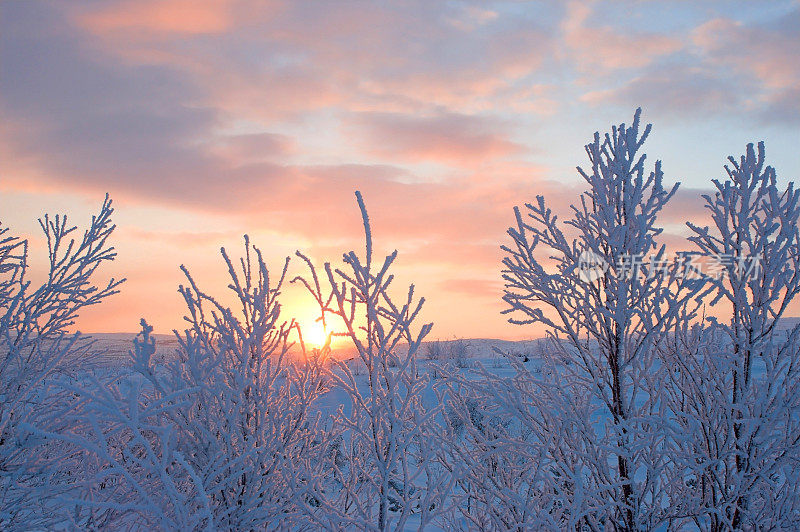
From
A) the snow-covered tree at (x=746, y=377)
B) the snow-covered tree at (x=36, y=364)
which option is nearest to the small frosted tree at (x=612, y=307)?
the snow-covered tree at (x=746, y=377)

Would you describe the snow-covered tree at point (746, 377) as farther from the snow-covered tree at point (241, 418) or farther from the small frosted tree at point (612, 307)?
the snow-covered tree at point (241, 418)

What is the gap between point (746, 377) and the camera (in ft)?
13.9

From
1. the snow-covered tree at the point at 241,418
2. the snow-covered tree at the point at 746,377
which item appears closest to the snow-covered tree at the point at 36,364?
the snow-covered tree at the point at 241,418

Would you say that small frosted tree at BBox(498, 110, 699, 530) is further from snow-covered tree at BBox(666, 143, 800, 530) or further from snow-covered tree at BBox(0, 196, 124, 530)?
snow-covered tree at BBox(0, 196, 124, 530)

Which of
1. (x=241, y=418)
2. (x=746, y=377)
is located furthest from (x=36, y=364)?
(x=746, y=377)

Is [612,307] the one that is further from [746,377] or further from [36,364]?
[36,364]

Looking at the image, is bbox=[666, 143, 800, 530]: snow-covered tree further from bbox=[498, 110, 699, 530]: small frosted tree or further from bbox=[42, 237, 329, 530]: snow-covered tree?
bbox=[42, 237, 329, 530]: snow-covered tree

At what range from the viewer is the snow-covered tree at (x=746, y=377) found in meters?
3.98

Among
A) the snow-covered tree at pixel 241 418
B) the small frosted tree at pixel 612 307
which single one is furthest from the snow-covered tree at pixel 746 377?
the snow-covered tree at pixel 241 418

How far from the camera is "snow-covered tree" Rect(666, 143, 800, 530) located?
3982 millimetres

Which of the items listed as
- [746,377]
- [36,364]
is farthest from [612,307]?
[36,364]

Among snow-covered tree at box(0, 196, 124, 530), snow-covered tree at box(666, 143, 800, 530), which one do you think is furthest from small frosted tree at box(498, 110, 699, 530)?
snow-covered tree at box(0, 196, 124, 530)

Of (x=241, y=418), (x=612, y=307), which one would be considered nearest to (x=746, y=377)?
(x=612, y=307)

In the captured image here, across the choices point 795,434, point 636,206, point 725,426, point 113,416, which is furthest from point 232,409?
point 795,434
